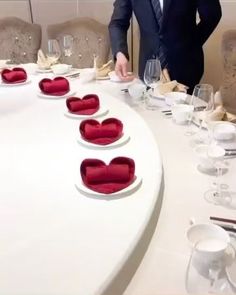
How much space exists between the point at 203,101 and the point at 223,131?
0.21 meters

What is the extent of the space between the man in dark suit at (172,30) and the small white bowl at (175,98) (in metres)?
0.49

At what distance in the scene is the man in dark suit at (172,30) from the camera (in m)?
2.55

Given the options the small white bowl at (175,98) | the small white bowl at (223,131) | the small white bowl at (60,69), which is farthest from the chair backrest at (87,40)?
the small white bowl at (223,131)

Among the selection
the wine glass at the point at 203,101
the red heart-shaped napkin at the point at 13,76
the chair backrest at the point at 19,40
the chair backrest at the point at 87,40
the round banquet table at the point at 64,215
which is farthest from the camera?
the chair backrest at the point at 19,40

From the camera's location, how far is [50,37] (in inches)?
149

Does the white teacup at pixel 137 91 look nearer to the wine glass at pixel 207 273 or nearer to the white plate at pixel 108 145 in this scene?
the white plate at pixel 108 145

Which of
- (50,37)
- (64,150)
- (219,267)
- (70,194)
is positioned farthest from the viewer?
(50,37)

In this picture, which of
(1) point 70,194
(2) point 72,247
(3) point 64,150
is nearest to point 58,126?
(3) point 64,150

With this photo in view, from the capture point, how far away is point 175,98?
1.98 metres

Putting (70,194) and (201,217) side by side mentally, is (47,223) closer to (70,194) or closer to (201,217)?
(70,194)

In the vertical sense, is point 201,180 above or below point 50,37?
above

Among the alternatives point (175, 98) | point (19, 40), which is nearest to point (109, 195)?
point (175, 98)

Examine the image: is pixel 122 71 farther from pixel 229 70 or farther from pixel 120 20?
pixel 229 70

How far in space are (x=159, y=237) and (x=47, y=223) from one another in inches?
11.3
